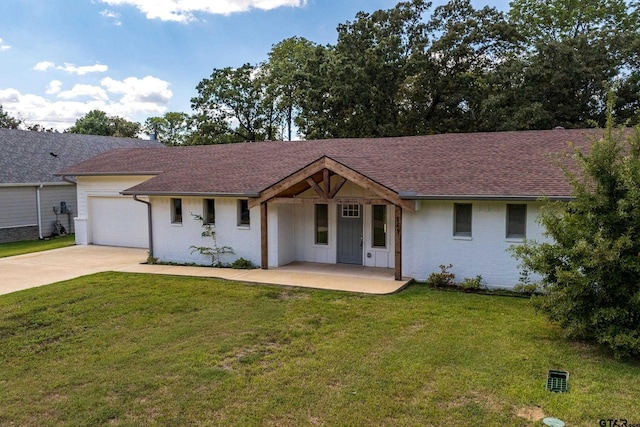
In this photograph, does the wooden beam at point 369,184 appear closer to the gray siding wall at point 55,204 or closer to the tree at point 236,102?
the gray siding wall at point 55,204

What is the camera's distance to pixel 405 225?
1180 cm

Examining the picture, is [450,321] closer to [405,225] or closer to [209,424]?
[405,225]

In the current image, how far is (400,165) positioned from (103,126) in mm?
46892

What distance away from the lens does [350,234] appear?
13.7 metres

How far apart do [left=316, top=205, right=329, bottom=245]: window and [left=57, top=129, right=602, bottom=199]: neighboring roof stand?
1469 millimetres

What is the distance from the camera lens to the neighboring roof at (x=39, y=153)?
21281mm

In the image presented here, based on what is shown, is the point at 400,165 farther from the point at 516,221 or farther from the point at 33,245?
the point at 33,245

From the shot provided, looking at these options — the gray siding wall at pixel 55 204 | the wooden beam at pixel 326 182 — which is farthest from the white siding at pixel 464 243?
the gray siding wall at pixel 55 204

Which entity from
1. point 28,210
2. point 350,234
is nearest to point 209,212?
point 350,234

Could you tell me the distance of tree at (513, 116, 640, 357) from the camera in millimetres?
6320

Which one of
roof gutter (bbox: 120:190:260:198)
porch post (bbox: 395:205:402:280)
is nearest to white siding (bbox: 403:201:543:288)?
porch post (bbox: 395:205:402:280)

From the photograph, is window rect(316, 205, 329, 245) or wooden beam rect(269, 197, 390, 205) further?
window rect(316, 205, 329, 245)

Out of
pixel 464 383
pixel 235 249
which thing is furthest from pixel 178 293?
pixel 464 383

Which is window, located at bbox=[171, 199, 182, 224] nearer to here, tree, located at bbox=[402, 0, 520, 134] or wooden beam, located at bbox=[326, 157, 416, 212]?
wooden beam, located at bbox=[326, 157, 416, 212]
